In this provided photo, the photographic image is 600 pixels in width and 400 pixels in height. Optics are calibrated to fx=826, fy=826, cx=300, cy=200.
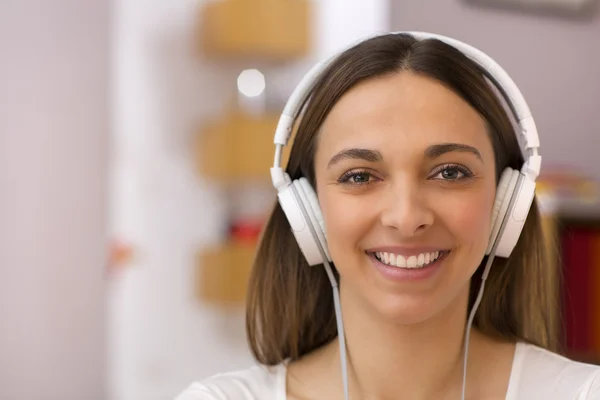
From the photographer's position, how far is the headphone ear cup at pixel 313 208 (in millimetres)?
1190

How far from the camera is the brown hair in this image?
1.25 metres

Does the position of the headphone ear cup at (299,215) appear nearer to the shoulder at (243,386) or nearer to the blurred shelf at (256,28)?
the shoulder at (243,386)

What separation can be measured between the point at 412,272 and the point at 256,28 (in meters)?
1.97

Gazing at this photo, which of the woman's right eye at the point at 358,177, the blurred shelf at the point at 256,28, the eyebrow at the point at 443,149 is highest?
the blurred shelf at the point at 256,28

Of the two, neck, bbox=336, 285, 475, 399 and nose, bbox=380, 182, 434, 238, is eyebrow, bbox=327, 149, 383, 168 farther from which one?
neck, bbox=336, 285, 475, 399

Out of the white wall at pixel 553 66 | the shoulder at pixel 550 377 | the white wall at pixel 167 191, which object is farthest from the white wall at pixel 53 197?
the shoulder at pixel 550 377

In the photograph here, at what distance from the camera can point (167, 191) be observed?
9.86 feet

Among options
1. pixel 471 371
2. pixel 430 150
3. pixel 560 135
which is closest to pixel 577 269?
pixel 560 135

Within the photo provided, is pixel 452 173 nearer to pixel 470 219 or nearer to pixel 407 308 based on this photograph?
pixel 470 219

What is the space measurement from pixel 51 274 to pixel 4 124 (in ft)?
1.91

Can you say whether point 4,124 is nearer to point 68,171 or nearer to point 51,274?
point 68,171

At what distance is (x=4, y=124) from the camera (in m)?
3.04

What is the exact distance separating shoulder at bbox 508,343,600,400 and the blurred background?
1771 mm

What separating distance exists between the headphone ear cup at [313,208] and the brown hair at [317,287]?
0.06 metres
